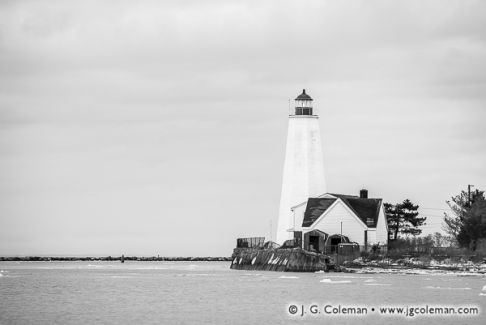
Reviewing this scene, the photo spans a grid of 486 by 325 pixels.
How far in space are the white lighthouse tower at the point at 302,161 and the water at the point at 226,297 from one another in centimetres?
669

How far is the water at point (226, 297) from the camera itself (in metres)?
49.8

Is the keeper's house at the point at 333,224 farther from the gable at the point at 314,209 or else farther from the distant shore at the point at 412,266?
the distant shore at the point at 412,266

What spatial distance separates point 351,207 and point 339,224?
1580 mm

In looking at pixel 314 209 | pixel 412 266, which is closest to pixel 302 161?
pixel 314 209

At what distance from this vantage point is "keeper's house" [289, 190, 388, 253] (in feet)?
278

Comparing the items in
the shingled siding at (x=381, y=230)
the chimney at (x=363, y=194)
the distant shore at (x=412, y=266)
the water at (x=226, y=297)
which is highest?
the chimney at (x=363, y=194)

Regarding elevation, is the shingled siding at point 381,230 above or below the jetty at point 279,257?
above

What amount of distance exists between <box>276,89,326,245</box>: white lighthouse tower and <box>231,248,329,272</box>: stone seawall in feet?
9.24

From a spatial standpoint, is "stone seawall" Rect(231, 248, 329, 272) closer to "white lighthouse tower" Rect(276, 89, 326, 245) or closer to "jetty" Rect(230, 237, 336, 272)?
"jetty" Rect(230, 237, 336, 272)

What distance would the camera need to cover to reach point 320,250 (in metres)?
84.8

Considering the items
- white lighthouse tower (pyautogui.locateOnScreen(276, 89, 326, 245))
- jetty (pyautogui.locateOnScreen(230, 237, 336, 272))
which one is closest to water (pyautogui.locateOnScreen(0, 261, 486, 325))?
jetty (pyautogui.locateOnScreen(230, 237, 336, 272))

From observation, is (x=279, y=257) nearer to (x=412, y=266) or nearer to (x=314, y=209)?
(x=314, y=209)

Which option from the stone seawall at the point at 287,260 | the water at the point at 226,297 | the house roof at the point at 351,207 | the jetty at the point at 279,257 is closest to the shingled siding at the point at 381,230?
the house roof at the point at 351,207

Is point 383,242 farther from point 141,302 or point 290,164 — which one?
point 141,302
